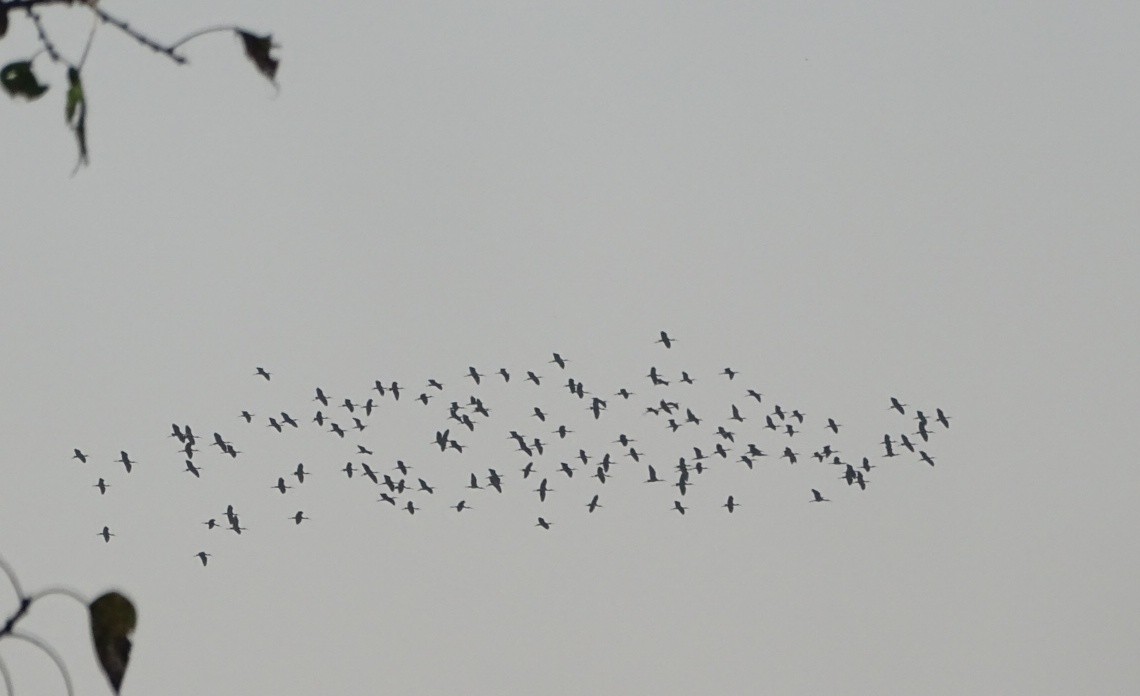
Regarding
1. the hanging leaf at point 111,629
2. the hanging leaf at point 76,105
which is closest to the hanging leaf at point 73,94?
the hanging leaf at point 76,105

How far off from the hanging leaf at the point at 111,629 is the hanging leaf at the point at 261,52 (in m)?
0.73

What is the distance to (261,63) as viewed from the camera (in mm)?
2424

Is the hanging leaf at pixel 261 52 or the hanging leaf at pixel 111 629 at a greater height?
the hanging leaf at pixel 261 52

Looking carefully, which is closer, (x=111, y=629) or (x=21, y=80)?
(x=111, y=629)

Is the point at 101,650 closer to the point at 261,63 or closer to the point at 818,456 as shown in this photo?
the point at 261,63

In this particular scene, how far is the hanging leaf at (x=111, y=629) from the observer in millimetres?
2266

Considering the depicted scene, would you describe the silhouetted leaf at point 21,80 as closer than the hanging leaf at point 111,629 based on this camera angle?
No

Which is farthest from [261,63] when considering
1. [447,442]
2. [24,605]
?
[447,442]

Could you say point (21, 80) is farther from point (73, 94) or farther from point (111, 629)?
point (111, 629)

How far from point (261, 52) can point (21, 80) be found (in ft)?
1.14

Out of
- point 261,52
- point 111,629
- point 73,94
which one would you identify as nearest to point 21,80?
point 73,94

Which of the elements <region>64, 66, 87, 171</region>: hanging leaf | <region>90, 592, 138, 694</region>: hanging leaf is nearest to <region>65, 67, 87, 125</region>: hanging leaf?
<region>64, 66, 87, 171</region>: hanging leaf

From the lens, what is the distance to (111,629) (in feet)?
7.49

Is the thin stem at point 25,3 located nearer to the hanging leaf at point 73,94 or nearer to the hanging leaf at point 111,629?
the hanging leaf at point 73,94
